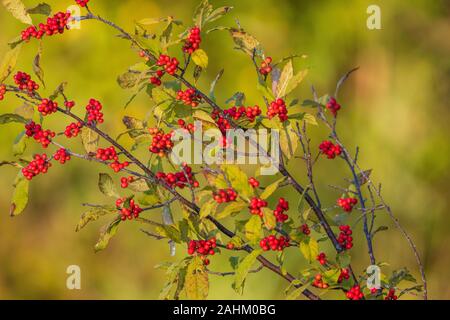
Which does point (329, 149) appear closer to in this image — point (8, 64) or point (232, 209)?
point (232, 209)

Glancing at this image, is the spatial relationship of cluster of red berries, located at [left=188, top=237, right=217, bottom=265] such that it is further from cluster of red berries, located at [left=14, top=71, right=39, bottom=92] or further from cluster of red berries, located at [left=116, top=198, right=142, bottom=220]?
cluster of red berries, located at [left=14, top=71, right=39, bottom=92]

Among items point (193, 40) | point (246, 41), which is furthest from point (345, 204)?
point (193, 40)

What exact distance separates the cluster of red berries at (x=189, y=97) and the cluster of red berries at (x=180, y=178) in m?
0.18

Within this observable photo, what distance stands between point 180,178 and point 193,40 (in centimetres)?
41

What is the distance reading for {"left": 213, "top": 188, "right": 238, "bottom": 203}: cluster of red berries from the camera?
7.16 ft

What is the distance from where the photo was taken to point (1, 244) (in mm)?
5336

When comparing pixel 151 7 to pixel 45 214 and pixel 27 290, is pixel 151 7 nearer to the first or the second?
pixel 45 214

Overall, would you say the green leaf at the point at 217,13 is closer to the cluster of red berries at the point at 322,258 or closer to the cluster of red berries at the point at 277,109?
the cluster of red berries at the point at 277,109

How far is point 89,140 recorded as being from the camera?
245 cm

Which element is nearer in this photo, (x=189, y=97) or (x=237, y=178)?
(x=237, y=178)

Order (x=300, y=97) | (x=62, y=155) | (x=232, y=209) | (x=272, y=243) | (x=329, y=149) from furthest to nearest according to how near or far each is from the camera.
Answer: (x=300, y=97), (x=329, y=149), (x=62, y=155), (x=272, y=243), (x=232, y=209)
